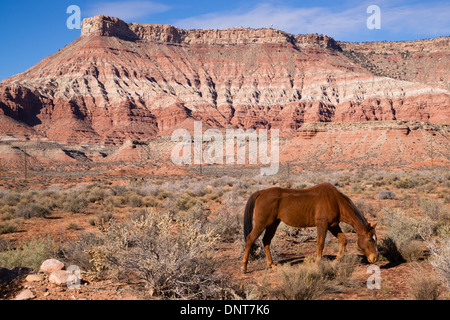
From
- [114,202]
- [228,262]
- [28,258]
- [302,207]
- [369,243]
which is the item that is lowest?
[114,202]

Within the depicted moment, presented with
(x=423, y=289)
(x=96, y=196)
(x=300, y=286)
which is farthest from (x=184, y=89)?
(x=423, y=289)

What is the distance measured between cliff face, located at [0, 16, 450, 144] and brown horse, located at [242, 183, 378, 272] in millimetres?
109612

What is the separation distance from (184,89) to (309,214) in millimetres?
128162

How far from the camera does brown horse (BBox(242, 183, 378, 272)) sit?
19.9 ft

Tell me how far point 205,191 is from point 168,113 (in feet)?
321

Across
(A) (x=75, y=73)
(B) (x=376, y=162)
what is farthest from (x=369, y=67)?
(A) (x=75, y=73)

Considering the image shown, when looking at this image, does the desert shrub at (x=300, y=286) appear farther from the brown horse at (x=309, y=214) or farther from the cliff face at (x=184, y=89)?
the cliff face at (x=184, y=89)

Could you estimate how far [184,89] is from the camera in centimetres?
12975

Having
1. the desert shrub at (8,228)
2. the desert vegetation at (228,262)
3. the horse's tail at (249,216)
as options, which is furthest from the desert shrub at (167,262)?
the desert shrub at (8,228)

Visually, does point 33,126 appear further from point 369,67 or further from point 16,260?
point 369,67

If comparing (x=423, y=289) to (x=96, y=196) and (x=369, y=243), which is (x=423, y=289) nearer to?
(x=369, y=243)

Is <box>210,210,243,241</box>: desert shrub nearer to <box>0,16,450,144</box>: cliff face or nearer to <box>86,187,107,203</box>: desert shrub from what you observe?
<box>86,187,107,203</box>: desert shrub

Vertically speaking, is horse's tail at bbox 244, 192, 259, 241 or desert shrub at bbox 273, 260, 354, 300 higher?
horse's tail at bbox 244, 192, 259, 241

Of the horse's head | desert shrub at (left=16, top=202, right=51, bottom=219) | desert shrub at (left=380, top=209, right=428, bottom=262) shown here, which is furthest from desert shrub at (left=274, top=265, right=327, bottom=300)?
desert shrub at (left=16, top=202, right=51, bottom=219)
